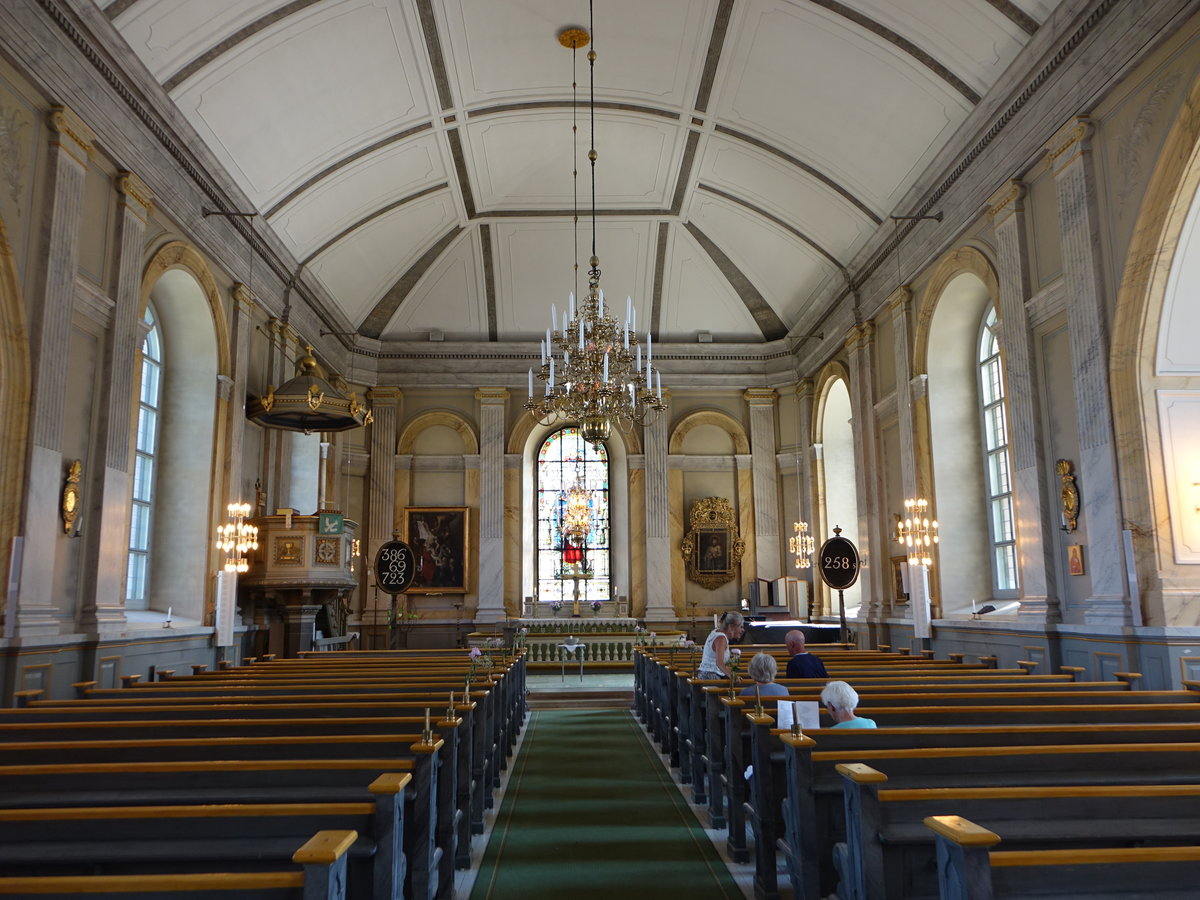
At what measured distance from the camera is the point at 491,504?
18.6 meters

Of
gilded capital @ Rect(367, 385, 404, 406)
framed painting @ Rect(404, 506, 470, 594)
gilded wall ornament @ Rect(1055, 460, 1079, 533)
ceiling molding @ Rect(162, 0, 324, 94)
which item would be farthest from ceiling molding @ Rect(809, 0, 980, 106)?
framed painting @ Rect(404, 506, 470, 594)

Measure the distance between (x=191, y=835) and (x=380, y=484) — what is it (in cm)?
1556

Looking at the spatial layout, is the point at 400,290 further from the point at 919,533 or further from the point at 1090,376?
the point at 1090,376

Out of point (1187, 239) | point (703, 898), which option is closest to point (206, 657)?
point (703, 898)

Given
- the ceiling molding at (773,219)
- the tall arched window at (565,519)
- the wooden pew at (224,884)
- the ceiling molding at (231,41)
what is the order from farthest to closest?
the tall arched window at (565,519) → the ceiling molding at (773,219) → the ceiling molding at (231,41) → the wooden pew at (224,884)

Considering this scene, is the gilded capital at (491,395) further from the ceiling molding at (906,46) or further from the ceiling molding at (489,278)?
the ceiling molding at (906,46)

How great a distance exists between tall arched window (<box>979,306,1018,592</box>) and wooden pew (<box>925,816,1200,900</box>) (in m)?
9.82

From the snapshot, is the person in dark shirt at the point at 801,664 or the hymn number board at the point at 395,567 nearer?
the person in dark shirt at the point at 801,664

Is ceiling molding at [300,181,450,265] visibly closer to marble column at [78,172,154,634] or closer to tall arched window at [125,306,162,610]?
tall arched window at [125,306,162,610]

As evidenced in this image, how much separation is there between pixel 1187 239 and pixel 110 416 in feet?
33.2

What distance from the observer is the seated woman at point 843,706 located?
15.1 feet

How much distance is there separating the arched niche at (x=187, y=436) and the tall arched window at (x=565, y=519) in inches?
344

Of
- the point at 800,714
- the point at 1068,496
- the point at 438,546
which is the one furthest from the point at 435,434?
the point at 800,714

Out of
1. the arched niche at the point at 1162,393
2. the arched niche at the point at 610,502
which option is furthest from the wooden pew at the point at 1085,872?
the arched niche at the point at 610,502
